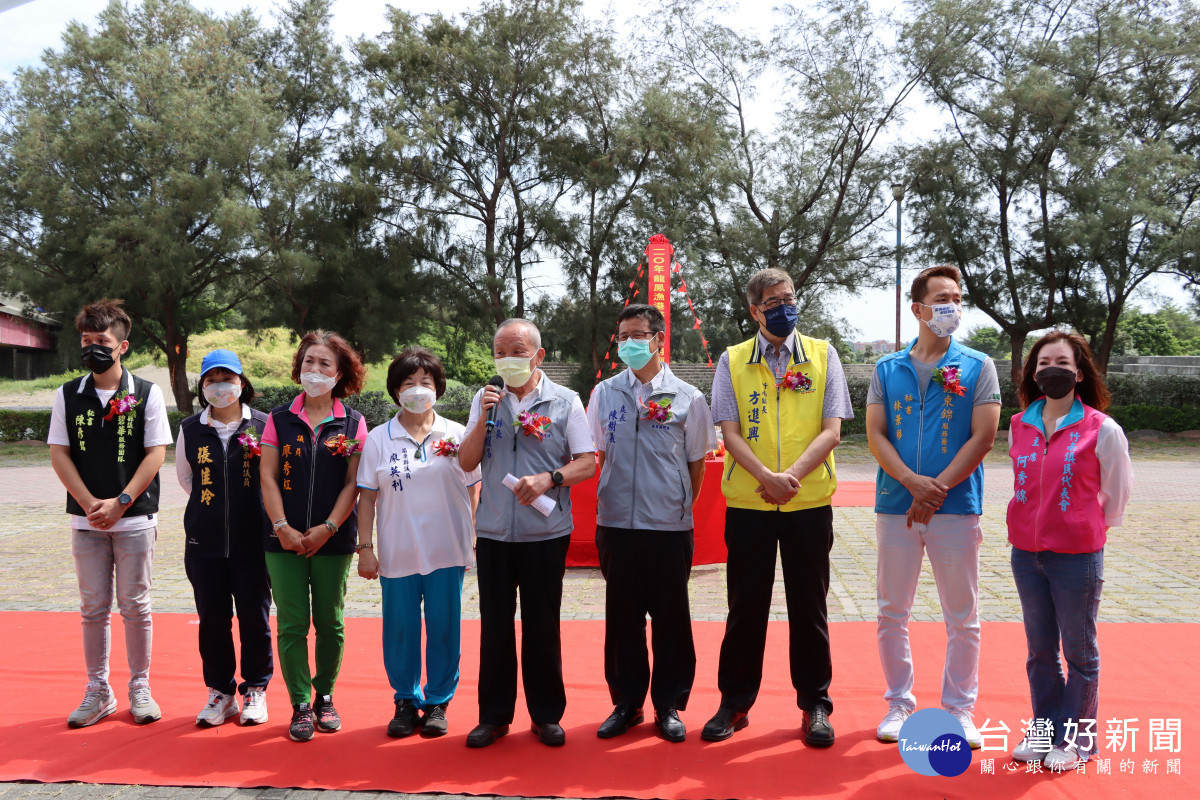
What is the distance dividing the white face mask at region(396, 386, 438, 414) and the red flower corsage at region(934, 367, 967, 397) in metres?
2.09

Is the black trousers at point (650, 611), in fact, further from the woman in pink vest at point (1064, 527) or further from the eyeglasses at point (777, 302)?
the woman in pink vest at point (1064, 527)

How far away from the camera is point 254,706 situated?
3756 millimetres

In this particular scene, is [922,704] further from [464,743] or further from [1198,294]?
[1198,294]

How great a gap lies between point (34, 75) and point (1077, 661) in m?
23.2

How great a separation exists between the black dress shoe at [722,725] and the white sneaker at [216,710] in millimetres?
2096

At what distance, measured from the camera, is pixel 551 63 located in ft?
65.1

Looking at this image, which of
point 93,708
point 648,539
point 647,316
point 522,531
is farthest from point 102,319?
point 648,539

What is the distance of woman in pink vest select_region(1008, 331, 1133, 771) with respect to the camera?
124 inches

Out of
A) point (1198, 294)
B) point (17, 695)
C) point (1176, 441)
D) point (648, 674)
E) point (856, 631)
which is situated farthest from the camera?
point (1198, 294)

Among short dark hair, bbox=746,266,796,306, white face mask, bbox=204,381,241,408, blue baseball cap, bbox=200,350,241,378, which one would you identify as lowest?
white face mask, bbox=204,381,241,408

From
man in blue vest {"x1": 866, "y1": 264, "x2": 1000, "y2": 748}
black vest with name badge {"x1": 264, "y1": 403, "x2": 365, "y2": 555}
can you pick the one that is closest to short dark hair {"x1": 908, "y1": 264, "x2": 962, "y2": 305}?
man in blue vest {"x1": 866, "y1": 264, "x2": 1000, "y2": 748}

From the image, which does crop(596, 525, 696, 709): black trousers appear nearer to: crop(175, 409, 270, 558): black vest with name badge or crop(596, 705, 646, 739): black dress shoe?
crop(596, 705, 646, 739): black dress shoe

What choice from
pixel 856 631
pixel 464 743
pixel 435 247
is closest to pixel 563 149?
pixel 435 247

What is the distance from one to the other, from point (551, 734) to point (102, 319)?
8.80 ft
